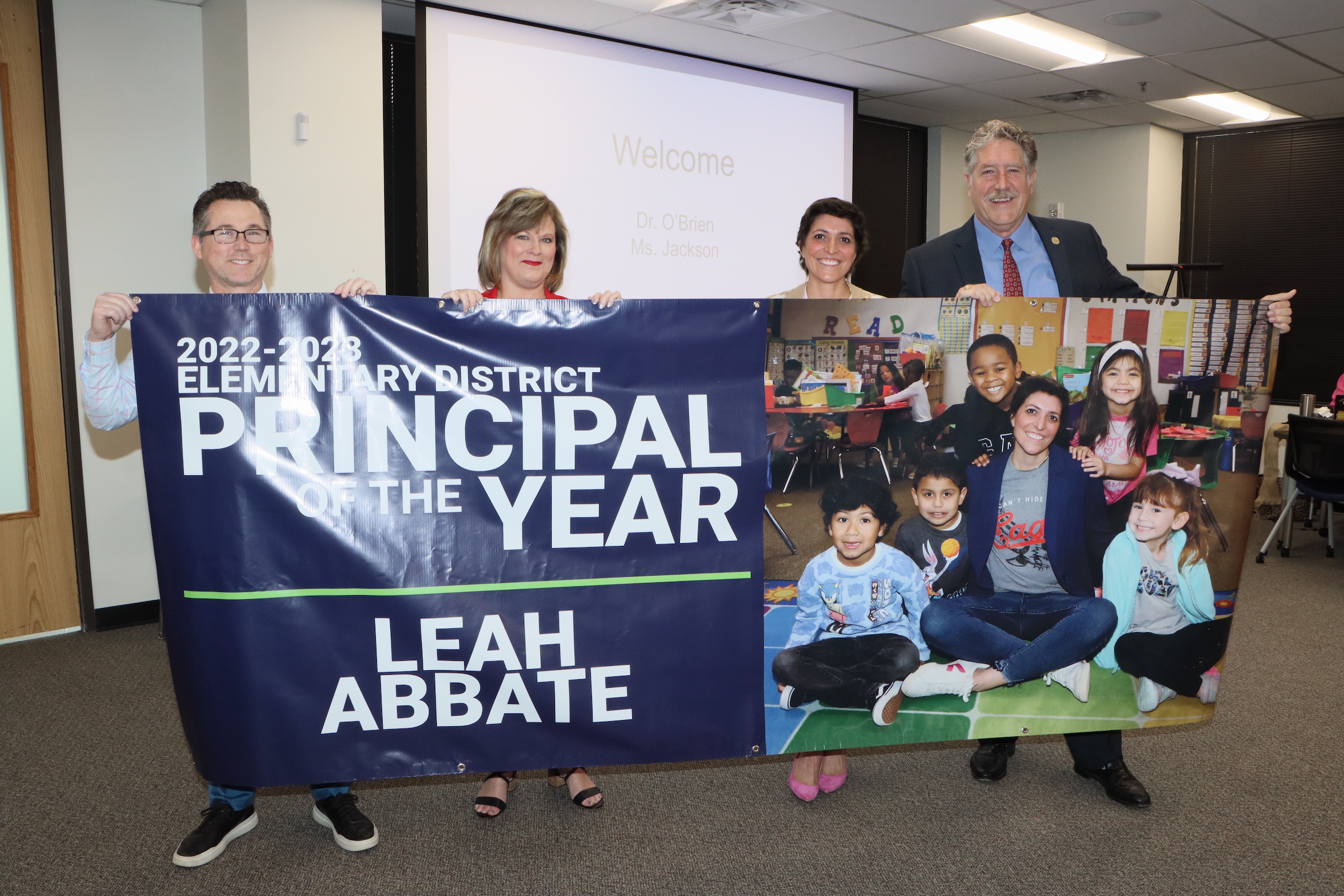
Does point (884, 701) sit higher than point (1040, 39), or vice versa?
point (1040, 39)

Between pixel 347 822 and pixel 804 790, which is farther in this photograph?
pixel 804 790

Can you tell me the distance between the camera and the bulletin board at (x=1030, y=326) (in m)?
2.01

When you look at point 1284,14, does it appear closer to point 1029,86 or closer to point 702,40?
point 1029,86

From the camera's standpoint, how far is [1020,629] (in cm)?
209

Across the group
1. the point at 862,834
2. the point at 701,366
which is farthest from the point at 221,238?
the point at 862,834

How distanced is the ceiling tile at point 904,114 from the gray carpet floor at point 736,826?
15.8 feet

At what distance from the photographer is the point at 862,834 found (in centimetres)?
228

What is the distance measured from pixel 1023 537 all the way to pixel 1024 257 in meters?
0.85

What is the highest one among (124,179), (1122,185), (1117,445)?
(1122,185)

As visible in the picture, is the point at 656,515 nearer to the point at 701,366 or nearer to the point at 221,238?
the point at 701,366

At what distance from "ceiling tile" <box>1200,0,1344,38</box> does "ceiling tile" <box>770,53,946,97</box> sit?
174 cm

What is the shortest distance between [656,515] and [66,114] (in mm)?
3263

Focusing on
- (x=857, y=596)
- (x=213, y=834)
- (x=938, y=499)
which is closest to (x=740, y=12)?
(x=938, y=499)

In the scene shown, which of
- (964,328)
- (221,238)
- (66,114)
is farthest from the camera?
(66,114)
